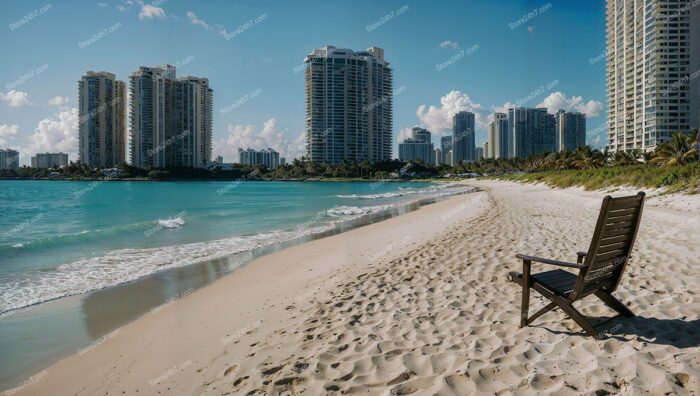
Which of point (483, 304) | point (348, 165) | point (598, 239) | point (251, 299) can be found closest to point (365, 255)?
point (251, 299)

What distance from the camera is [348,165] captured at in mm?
150000

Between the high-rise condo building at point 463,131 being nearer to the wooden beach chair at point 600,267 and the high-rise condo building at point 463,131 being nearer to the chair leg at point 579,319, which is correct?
the wooden beach chair at point 600,267

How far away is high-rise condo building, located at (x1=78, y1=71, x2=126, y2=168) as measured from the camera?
13400cm

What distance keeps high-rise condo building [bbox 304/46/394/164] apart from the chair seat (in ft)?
488

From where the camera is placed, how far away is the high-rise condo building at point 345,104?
5842 inches

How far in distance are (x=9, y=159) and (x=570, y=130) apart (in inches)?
8150

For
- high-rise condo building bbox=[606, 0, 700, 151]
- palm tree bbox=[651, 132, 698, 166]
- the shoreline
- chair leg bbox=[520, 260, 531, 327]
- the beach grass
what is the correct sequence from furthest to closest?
high-rise condo building bbox=[606, 0, 700, 151] < palm tree bbox=[651, 132, 698, 166] < the beach grass < the shoreline < chair leg bbox=[520, 260, 531, 327]

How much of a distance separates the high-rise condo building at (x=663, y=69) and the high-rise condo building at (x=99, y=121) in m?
149

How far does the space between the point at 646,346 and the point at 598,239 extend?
0.96m

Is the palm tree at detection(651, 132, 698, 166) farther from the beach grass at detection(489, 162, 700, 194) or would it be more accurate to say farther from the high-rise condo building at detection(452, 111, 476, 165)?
the high-rise condo building at detection(452, 111, 476, 165)

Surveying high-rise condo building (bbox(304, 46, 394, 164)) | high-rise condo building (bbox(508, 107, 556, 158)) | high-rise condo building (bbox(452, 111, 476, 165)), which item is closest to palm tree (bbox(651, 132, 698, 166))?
high-rise condo building (bbox(508, 107, 556, 158))

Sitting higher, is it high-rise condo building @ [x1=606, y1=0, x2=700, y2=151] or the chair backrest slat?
high-rise condo building @ [x1=606, y1=0, x2=700, y2=151]

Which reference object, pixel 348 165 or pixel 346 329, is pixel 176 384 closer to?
pixel 346 329

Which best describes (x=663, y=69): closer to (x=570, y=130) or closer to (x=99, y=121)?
(x=570, y=130)
